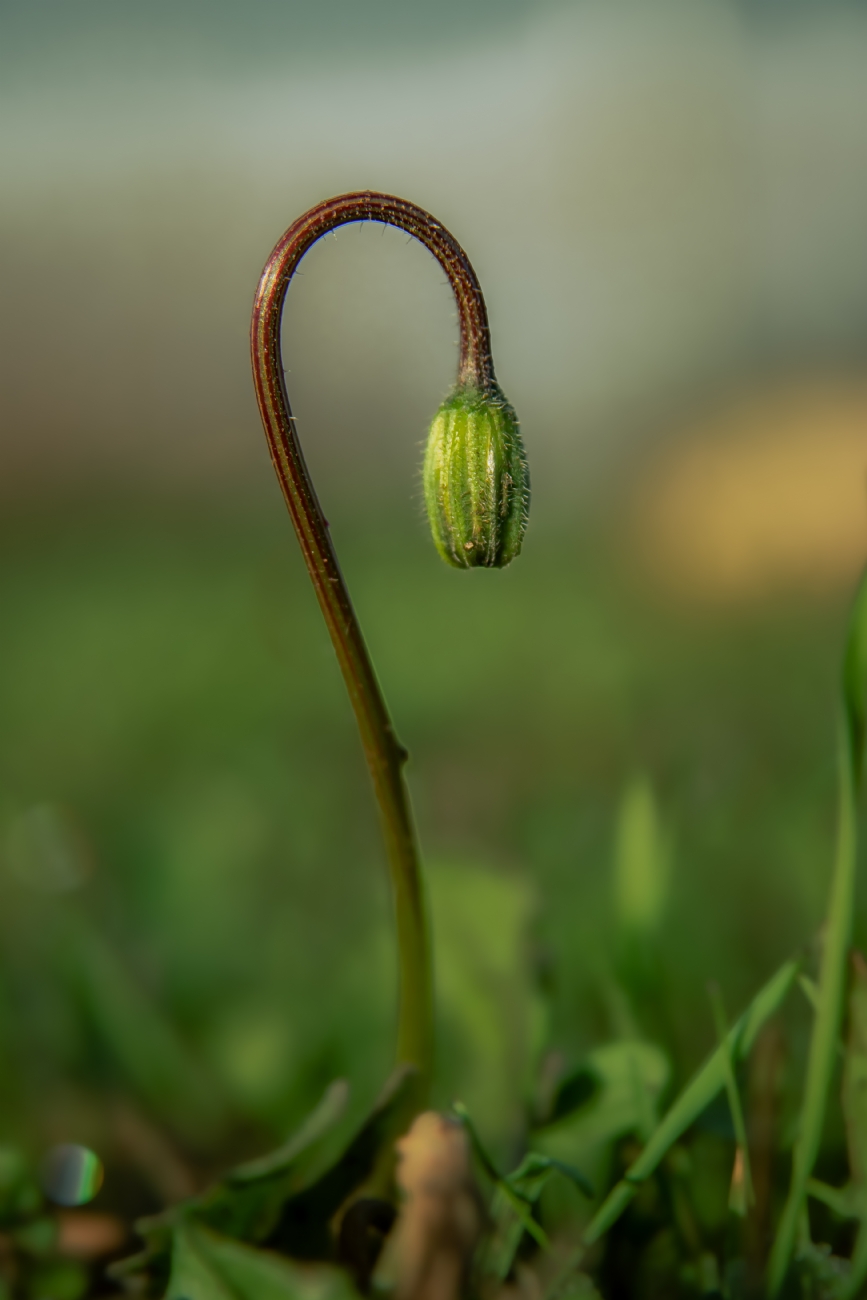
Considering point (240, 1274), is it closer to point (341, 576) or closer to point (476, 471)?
point (341, 576)

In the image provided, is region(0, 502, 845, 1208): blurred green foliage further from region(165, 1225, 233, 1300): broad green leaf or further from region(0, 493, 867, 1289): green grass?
region(165, 1225, 233, 1300): broad green leaf

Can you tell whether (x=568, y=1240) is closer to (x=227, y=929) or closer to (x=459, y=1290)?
(x=459, y=1290)

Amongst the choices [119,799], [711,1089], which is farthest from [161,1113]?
[119,799]

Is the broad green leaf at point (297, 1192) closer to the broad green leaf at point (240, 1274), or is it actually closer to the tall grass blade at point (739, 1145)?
the broad green leaf at point (240, 1274)

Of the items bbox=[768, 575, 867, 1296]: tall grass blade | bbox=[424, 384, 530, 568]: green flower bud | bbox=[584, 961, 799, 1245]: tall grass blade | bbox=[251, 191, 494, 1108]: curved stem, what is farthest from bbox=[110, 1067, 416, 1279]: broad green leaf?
bbox=[424, 384, 530, 568]: green flower bud

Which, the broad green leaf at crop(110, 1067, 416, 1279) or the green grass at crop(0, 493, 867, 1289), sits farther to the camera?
the green grass at crop(0, 493, 867, 1289)

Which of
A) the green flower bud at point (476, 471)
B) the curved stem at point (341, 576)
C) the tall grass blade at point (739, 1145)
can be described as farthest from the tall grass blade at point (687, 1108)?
the green flower bud at point (476, 471)

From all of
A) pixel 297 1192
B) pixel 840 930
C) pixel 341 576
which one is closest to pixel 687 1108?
pixel 840 930
